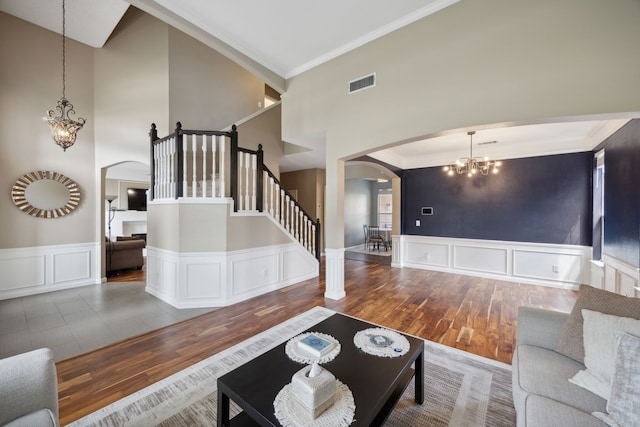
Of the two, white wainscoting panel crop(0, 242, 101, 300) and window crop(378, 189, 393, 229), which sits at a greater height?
window crop(378, 189, 393, 229)

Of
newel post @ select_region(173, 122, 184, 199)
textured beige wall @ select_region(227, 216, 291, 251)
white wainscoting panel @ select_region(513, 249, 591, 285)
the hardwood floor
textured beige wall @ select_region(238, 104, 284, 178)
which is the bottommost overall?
the hardwood floor

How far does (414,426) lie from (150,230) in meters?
4.54

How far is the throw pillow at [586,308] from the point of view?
4.82 feet

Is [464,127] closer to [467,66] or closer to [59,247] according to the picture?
[467,66]

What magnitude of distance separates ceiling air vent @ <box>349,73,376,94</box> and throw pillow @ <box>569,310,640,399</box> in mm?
3305

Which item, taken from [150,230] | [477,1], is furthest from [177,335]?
[477,1]

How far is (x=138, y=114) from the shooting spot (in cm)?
499

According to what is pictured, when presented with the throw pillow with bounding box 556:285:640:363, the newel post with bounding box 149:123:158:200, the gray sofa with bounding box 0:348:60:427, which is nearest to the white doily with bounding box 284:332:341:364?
the gray sofa with bounding box 0:348:60:427

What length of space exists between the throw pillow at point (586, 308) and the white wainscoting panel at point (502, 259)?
13.3ft

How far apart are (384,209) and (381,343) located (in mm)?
9631

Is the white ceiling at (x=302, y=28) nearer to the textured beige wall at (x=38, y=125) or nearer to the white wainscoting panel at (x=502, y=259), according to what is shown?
the textured beige wall at (x=38, y=125)

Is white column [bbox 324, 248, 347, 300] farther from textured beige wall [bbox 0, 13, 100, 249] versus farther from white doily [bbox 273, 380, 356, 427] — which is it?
textured beige wall [bbox 0, 13, 100, 249]

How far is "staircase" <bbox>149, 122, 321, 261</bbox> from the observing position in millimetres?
3695

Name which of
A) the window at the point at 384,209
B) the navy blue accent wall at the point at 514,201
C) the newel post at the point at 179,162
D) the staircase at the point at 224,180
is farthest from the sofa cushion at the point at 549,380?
the window at the point at 384,209
